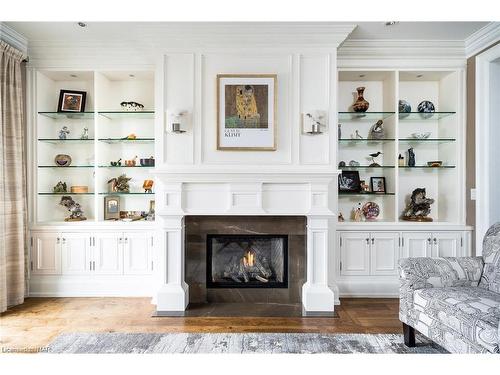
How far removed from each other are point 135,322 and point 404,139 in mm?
3307

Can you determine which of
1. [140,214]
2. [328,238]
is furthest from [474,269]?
[140,214]

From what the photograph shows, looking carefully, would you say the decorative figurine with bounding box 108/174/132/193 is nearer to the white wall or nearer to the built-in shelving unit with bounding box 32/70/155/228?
the built-in shelving unit with bounding box 32/70/155/228

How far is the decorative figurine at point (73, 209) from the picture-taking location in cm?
394

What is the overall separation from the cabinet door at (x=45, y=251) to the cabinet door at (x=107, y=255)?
40 cm

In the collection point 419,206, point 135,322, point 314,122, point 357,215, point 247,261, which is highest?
point 314,122

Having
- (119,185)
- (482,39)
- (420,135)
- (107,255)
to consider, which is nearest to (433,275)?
(420,135)

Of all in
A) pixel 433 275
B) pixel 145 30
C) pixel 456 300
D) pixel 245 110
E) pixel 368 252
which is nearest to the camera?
pixel 456 300

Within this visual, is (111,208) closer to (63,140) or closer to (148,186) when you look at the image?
(148,186)

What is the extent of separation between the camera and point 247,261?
11.8 feet

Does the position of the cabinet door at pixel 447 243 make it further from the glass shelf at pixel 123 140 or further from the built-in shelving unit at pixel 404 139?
the glass shelf at pixel 123 140

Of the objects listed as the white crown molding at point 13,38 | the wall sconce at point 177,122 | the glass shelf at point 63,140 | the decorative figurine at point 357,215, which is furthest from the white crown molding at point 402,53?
the white crown molding at point 13,38

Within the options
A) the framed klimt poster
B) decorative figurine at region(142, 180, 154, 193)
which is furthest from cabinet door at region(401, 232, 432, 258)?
decorative figurine at region(142, 180, 154, 193)

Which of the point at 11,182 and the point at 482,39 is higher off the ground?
the point at 482,39

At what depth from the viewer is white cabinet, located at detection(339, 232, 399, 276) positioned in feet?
12.2
